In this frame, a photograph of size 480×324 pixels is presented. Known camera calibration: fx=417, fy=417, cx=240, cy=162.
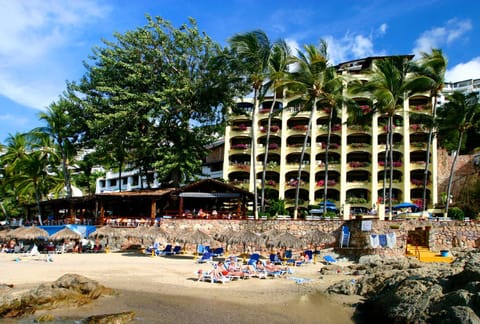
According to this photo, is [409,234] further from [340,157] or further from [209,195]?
[340,157]

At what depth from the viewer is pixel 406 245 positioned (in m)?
26.4

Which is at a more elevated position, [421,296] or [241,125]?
[241,125]

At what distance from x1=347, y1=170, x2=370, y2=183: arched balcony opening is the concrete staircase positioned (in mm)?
21359

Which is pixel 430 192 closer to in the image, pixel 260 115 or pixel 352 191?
pixel 352 191

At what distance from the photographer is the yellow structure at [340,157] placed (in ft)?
152

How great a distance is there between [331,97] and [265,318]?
23.0 meters

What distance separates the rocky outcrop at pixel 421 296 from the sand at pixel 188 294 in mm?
842

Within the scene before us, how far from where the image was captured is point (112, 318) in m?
12.9

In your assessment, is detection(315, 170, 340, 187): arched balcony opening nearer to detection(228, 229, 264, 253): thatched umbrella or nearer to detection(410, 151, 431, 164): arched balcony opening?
detection(410, 151, 431, 164): arched balcony opening

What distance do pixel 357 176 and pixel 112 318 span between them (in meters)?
40.1

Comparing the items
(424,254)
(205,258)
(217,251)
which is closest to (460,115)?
(424,254)

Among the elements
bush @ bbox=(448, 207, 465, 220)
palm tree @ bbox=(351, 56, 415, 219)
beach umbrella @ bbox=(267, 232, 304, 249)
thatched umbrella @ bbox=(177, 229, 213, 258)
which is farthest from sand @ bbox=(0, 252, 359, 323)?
palm tree @ bbox=(351, 56, 415, 219)

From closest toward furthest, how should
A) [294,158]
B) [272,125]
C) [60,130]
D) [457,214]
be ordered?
[457,214]
[60,130]
[294,158]
[272,125]

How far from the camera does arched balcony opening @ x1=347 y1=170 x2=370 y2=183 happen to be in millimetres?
48500
